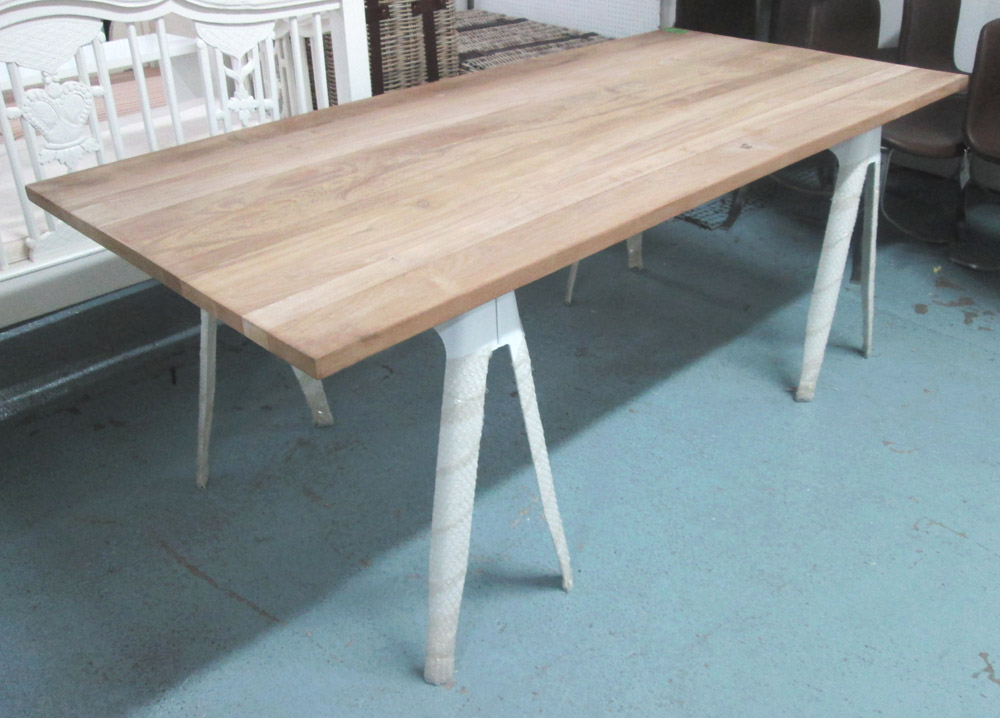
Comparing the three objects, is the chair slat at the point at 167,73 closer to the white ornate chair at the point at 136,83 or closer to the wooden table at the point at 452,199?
the white ornate chair at the point at 136,83

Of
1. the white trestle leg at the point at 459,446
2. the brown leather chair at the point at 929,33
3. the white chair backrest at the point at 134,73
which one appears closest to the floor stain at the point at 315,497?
the white trestle leg at the point at 459,446

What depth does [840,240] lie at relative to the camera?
1.90 metres

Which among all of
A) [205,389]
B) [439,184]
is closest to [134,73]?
[205,389]

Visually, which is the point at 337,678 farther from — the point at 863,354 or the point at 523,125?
the point at 863,354

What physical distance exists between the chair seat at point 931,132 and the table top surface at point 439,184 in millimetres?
552

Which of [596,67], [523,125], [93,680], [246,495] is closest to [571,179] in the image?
[523,125]

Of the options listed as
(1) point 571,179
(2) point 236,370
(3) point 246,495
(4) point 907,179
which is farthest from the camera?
(4) point 907,179

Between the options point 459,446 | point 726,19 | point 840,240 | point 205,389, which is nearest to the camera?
point 459,446

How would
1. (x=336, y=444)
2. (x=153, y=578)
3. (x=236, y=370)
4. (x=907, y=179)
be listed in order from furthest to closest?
(x=907, y=179) → (x=236, y=370) → (x=336, y=444) → (x=153, y=578)

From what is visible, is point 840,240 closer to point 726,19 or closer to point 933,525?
point 933,525

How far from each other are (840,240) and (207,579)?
1450 mm

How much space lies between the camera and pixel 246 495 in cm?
179

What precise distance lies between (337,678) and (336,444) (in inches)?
24.7

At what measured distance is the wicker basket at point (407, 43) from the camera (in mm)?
2490
